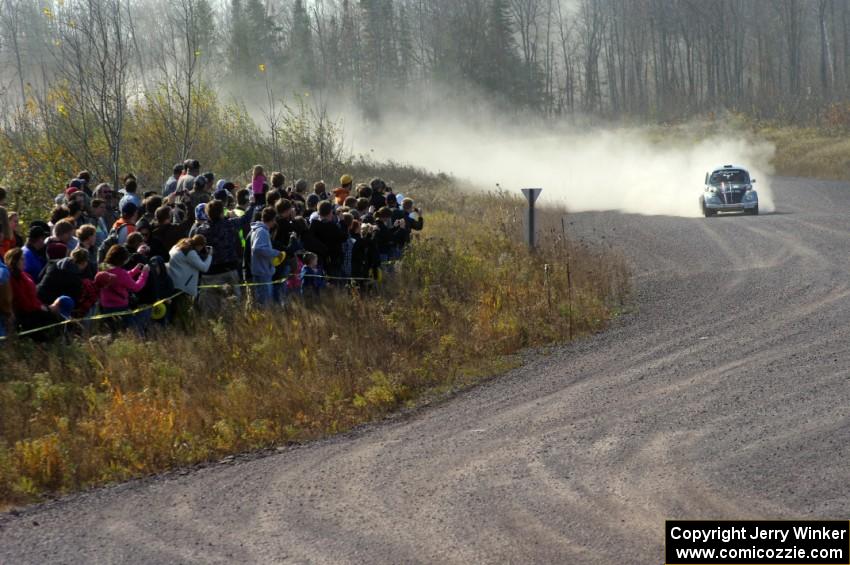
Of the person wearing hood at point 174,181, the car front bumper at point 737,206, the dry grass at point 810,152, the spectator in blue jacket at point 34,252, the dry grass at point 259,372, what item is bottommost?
the dry grass at point 259,372

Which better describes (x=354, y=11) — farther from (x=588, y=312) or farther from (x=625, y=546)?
(x=625, y=546)

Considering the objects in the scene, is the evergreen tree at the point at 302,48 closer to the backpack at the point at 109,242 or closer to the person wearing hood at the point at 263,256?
the person wearing hood at the point at 263,256

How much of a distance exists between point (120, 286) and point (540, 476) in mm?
6545

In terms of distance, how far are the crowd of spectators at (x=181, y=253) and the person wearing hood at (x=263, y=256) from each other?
0.02 meters

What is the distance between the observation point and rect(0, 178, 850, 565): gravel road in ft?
23.5

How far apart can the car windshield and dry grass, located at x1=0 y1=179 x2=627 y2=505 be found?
64.9 feet

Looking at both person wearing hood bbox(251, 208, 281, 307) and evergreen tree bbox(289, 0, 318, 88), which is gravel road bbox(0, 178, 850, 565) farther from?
evergreen tree bbox(289, 0, 318, 88)

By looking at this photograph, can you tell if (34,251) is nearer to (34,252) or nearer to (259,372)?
(34,252)

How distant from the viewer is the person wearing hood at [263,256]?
1427cm

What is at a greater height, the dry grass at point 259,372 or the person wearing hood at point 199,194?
the person wearing hood at point 199,194

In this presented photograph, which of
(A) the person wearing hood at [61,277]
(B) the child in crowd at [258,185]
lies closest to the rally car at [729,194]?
(B) the child in crowd at [258,185]

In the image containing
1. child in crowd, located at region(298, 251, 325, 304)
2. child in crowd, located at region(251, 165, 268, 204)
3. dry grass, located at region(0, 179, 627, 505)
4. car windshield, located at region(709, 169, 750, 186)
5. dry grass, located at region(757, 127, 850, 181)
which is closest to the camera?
dry grass, located at region(0, 179, 627, 505)

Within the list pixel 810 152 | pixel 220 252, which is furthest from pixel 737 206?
pixel 810 152

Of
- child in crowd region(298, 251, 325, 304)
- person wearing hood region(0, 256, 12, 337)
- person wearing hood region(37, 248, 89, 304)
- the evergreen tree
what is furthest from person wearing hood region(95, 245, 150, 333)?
the evergreen tree
